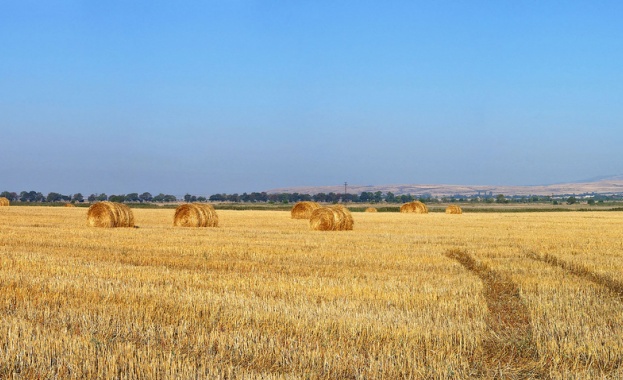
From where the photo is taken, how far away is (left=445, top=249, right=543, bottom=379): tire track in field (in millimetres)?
5629

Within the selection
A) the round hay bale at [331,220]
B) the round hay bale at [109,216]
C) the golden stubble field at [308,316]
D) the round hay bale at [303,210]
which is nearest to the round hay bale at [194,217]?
the round hay bale at [109,216]

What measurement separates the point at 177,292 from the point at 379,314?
292 cm

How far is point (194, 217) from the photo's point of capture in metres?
25.3

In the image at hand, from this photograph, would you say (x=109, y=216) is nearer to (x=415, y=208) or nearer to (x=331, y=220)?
(x=331, y=220)

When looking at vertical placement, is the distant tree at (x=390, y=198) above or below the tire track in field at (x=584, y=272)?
above

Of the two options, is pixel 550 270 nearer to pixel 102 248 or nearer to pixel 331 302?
pixel 331 302

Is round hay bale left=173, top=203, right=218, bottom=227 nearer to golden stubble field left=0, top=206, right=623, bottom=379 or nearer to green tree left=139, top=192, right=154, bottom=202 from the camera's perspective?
golden stubble field left=0, top=206, right=623, bottom=379

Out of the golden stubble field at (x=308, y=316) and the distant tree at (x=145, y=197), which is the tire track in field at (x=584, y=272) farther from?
the distant tree at (x=145, y=197)

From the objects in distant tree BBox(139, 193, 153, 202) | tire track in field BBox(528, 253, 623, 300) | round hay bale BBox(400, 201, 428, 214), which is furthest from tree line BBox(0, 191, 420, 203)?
tire track in field BBox(528, 253, 623, 300)

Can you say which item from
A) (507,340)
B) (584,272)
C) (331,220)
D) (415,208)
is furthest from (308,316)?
(415,208)

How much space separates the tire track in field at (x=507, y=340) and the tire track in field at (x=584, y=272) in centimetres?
150

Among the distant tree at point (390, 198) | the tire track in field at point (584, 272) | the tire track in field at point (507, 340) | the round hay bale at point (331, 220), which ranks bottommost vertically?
the tire track in field at point (507, 340)

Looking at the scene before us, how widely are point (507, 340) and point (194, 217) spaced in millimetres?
19882

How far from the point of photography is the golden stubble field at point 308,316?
5504mm
